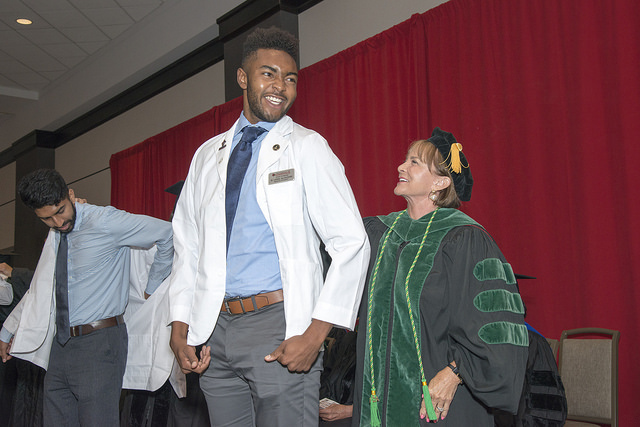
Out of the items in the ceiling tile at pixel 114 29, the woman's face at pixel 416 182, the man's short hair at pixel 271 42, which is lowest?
the woman's face at pixel 416 182

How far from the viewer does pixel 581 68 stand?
359 centimetres

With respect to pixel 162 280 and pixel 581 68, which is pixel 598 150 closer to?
pixel 581 68

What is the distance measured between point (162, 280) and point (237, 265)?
184 centimetres

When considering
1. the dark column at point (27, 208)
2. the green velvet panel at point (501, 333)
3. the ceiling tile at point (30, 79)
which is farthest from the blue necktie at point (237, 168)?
the dark column at point (27, 208)

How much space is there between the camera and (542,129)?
377cm

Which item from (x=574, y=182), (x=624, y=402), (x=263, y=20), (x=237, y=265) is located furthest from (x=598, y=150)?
(x=263, y=20)

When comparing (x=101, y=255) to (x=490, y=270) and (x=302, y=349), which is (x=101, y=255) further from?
(x=490, y=270)

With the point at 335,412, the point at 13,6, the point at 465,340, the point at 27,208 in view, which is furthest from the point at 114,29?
the point at 465,340

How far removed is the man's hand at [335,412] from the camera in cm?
283

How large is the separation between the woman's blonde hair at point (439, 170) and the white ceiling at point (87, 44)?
179 inches

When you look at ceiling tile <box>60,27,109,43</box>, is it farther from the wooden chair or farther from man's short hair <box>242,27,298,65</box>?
the wooden chair

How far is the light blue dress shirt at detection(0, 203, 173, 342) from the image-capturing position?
3148 mm

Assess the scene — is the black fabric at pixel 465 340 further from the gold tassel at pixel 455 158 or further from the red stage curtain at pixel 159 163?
the red stage curtain at pixel 159 163

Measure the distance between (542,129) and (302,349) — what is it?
281 centimetres
